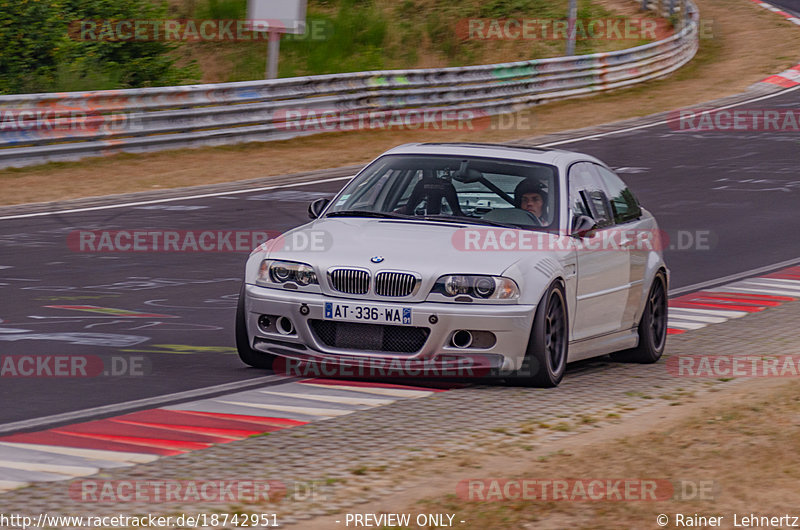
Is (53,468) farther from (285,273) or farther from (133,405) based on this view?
(285,273)

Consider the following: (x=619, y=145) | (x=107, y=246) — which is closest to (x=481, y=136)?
(x=619, y=145)

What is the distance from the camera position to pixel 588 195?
985cm

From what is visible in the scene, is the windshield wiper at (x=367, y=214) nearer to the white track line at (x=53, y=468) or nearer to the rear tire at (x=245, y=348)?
the rear tire at (x=245, y=348)

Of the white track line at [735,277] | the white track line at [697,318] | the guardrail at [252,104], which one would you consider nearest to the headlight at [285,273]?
the white track line at [697,318]

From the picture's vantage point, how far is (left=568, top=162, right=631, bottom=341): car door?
30.6ft

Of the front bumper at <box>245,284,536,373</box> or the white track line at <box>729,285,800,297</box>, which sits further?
the white track line at <box>729,285,800,297</box>

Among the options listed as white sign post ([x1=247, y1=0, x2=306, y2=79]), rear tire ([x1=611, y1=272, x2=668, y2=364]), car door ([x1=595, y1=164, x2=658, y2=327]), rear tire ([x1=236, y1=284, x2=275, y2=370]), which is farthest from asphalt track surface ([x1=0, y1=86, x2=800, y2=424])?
white sign post ([x1=247, y1=0, x2=306, y2=79])

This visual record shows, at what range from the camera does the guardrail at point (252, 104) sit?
70.5ft

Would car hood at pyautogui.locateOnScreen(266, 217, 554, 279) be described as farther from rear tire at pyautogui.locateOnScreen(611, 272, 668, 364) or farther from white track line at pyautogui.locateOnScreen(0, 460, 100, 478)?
white track line at pyautogui.locateOnScreen(0, 460, 100, 478)

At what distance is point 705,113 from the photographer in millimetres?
33250

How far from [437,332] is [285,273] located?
1.04m

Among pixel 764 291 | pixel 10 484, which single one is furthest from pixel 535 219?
pixel 764 291

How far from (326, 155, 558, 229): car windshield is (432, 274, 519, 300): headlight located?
874mm

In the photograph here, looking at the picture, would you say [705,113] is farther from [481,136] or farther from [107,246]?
[107,246]
